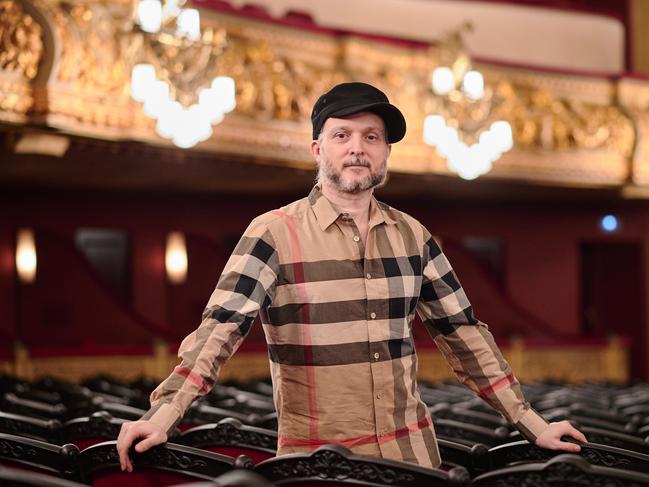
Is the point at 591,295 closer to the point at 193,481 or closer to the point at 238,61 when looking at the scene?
the point at 238,61

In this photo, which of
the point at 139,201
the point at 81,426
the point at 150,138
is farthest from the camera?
the point at 139,201

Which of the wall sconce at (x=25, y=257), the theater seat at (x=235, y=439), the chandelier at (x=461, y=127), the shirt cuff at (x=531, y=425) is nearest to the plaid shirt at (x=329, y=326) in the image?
the shirt cuff at (x=531, y=425)

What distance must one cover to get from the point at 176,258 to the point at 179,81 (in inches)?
124

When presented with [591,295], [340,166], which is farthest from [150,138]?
[591,295]

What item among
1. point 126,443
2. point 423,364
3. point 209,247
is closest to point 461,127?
point 423,364

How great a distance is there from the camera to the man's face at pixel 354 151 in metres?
2.17


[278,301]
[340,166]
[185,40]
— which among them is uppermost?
[185,40]

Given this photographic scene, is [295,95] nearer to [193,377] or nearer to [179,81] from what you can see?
[179,81]

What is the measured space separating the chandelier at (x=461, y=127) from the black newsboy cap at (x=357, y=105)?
21.6ft

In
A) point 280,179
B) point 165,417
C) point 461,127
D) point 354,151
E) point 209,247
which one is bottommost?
point 165,417

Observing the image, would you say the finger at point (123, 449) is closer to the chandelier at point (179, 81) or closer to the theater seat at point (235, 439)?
the theater seat at point (235, 439)

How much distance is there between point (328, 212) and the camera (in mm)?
2211

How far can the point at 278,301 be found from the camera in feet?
7.11

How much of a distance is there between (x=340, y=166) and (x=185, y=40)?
15.8 ft
